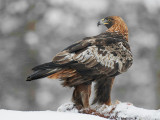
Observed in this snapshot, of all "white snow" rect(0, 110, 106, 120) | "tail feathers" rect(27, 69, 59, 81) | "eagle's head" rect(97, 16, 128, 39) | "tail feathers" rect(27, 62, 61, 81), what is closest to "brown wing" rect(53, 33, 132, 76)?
"tail feathers" rect(27, 62, 61, 81)

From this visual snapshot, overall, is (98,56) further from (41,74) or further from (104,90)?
(41,74)

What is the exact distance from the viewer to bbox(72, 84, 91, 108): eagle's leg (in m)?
5.96

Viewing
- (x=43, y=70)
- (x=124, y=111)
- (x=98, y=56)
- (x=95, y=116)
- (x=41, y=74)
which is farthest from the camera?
(x=98, y=56)

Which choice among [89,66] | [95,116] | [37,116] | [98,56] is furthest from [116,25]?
[37,116]

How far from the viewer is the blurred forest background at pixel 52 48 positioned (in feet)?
44.1

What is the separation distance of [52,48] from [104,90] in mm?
7853

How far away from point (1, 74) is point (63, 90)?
103 inches

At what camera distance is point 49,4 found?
1596 centimetres

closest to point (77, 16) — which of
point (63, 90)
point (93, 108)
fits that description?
point (63, 90)

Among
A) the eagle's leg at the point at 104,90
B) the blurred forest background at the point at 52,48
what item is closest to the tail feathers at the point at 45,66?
the eagle's leg at the point at 104,90

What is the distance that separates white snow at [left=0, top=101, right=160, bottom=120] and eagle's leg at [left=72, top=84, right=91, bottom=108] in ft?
0.54

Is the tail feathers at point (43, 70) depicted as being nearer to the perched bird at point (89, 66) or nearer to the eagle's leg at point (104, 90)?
the perched bird at point (89, 66)

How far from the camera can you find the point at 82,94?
595cm

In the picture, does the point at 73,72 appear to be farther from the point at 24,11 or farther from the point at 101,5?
the point at 101,5
